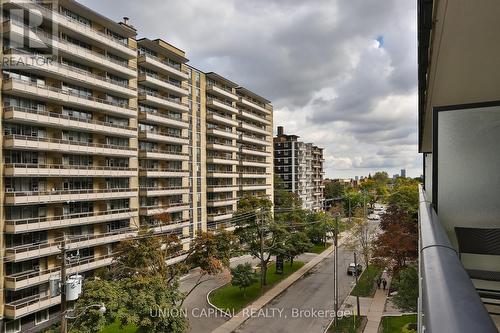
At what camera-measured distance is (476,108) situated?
253 centimetres

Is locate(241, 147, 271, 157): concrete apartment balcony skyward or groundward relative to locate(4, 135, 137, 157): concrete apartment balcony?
skyward

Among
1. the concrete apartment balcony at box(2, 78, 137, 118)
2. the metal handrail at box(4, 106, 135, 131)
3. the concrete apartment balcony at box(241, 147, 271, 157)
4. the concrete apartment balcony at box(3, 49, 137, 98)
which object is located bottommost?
the concrete apartment balcony at box(241, 147, 271, 157)

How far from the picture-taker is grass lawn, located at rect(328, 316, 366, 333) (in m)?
17.3

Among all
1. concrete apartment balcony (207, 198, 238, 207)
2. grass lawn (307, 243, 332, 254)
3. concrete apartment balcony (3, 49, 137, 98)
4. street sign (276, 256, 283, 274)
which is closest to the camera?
concrete apartment balcony (3, 49, 137, 98)

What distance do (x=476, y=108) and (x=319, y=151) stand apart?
72506 mm

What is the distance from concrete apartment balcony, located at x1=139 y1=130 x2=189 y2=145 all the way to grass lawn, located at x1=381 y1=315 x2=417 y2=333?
70.8ft

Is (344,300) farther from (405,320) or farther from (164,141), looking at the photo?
(164,141)

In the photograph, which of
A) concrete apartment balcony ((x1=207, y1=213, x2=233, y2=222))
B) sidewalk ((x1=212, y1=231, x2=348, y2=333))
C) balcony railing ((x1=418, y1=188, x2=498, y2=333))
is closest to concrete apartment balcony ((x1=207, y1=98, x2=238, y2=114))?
concrete apartment balcony ((x1=207, y1=213, x2=233, y2=222))

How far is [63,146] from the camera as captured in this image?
19.5m

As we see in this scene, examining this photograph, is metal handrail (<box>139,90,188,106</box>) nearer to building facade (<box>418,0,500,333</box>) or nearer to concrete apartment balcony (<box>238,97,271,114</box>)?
concrete apartment balcony (<box>238,97,271,114</box>)

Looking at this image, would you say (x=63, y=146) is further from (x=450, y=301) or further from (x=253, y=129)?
(x=253, y=129)

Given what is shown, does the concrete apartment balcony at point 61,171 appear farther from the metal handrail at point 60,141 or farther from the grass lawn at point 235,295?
the grass lawn at point 235,295

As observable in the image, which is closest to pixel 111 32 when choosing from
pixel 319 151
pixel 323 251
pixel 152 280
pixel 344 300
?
pixel 152 280

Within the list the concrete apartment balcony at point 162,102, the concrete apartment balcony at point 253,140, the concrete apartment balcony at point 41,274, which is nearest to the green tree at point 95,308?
the concrete apartment balcony at point 41,274
